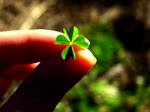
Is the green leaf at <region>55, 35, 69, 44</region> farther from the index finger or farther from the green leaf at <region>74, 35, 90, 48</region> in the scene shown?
the index finger

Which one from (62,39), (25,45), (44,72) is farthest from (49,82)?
(25,45)

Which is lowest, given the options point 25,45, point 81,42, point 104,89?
point 104,89

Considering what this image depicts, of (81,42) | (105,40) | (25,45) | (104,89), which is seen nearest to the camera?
(81,42)

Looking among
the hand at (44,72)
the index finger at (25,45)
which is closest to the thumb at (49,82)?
the hand at (44,72)

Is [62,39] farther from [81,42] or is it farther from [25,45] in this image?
[25,45]

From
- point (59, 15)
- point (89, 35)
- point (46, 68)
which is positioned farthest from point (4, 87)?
point (59, 15)

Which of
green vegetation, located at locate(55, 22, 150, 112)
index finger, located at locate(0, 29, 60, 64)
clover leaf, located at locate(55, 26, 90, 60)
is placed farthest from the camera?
green vegetation, located at locate(55, 22, 150, 112)

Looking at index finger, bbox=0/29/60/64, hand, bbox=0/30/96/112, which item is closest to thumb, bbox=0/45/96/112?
hand, bbox=0/30/96/112
